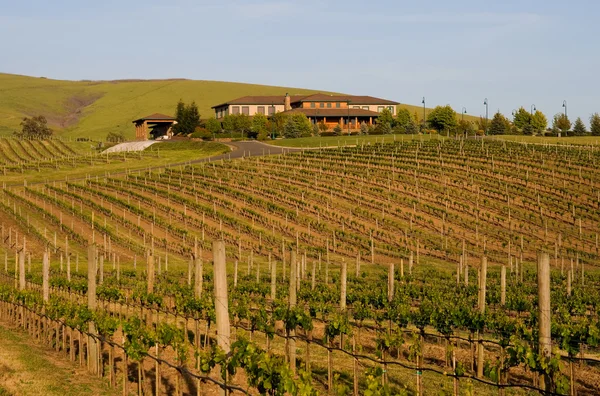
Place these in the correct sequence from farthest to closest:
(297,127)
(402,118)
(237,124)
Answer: (402,118), (237,124), (297,127)

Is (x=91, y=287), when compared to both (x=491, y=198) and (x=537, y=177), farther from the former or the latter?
(x=537, y=177)

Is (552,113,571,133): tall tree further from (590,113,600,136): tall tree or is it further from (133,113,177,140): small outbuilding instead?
(133,113,177,140): small outbuilding

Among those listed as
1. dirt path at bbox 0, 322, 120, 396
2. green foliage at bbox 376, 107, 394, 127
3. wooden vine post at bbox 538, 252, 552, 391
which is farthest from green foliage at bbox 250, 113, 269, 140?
wooden vine post at bbox 538, 252, 552, 391

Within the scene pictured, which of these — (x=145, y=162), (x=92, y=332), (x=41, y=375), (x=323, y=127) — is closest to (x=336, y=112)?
(x=323, y=127)

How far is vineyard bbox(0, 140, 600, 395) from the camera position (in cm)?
1847

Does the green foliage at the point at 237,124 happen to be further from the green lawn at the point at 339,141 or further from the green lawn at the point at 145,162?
the green lawn at the point at 339,141

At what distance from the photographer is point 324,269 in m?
46.5

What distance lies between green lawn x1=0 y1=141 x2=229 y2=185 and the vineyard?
22.9 ft

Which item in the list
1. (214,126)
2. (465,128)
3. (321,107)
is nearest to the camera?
(214,126)

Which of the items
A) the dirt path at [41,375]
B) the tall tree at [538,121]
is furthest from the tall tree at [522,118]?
the dirt path at [41,375]

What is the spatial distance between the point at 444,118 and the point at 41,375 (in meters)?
112

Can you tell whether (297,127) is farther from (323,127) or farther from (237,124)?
(237,124)

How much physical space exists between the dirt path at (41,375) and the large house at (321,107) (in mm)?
107255

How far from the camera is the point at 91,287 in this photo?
71.2 ft
